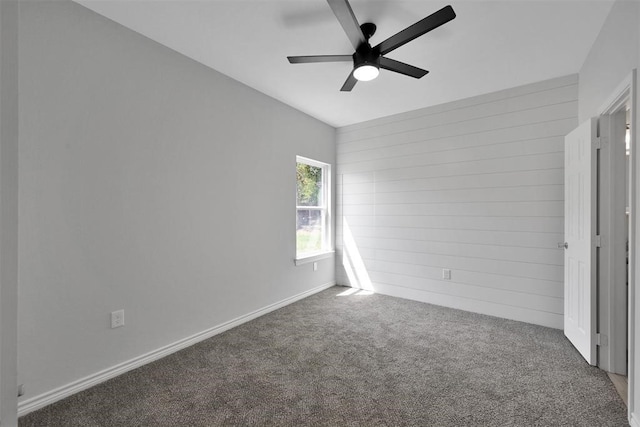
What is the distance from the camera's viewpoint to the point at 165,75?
263 centimetres

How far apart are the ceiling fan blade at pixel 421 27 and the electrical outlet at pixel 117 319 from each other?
2738mm

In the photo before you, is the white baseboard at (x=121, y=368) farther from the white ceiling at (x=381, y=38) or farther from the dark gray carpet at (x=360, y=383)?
the white ceiling at (x=381, y=38)

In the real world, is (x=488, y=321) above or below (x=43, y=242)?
below

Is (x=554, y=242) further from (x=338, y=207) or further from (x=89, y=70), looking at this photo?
(x=89, y=70)

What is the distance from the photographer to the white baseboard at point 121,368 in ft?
6.22

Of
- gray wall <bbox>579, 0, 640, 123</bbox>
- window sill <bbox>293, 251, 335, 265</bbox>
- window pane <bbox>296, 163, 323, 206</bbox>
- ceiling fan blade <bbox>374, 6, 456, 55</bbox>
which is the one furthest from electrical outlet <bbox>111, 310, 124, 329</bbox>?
gray wall <bbox>579, 0, 640, 123</bbox>

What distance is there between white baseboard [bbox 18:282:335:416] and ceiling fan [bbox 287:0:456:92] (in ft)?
8.41

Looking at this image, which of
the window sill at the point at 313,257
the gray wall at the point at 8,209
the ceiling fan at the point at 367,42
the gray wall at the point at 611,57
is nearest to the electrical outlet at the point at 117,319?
the gray wall at the point at 8,209

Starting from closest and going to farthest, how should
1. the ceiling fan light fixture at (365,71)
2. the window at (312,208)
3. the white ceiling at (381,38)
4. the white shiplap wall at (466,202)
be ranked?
1. the white ceiling at (381,38)
2. the ceiling fan light fixture at (365,71)
3. the white shiplap wall at (466,202)
4. the window at (312,208)

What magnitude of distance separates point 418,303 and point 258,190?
99.7 inches

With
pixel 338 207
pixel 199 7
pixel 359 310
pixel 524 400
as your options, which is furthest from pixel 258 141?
pixel 524 400

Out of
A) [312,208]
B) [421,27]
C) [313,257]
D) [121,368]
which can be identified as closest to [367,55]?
[421,27]

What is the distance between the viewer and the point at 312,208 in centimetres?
459

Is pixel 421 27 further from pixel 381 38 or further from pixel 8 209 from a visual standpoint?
pixel 8 209
